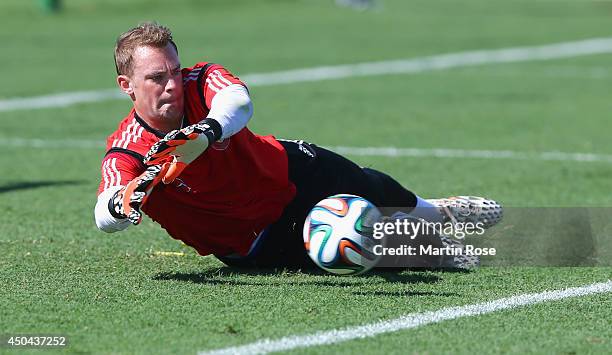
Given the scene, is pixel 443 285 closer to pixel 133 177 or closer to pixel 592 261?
pixel 592 261

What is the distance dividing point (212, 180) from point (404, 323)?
57.8 inches

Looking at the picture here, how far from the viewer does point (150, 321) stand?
562 centimetres

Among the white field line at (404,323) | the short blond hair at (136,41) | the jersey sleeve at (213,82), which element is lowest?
the white field line at (404,323)

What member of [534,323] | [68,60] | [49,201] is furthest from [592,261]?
[68,60]

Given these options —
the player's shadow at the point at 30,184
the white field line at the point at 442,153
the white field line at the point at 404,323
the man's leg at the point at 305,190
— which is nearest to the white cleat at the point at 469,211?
the man's leg at the point at 305,190

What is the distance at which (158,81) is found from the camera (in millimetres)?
6266

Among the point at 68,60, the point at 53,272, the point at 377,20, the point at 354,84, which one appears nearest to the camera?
the point at 53,272

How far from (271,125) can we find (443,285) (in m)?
7.56

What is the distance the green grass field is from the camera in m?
5.55

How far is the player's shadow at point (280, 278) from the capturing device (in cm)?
658

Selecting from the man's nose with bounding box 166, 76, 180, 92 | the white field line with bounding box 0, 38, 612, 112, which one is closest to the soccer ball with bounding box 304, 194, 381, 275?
the man's nose with bounding box 166, 76, 180, 92

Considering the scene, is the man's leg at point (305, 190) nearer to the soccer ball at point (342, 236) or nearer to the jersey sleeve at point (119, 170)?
the soccer ball at point (342, 236)

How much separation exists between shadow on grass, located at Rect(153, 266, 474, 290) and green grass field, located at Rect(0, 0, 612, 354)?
0.7 inches

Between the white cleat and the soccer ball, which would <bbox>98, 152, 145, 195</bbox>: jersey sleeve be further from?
the white cleat
